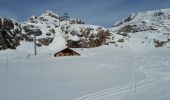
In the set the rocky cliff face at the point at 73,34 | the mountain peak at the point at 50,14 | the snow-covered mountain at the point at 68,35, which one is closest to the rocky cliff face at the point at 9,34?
the snow-covered mountain at the point at 68,35

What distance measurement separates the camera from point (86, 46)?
308 feet

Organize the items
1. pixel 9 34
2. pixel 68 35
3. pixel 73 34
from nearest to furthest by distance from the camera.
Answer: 1. pixel 9 34
2. pixel 68 35
3. pixel 73 34

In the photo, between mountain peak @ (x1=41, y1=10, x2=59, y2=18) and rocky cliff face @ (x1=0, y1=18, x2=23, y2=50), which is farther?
mountain peak @ (x1=41, y1=10, x2=59, y2=18)

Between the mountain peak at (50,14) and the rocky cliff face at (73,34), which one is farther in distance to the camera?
the mountain peak at (50,14)

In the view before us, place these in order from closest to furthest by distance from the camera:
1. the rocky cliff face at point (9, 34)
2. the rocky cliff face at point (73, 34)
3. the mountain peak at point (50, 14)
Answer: the rocky cliff face at point (9, 34) < the rocky cliff face at point (73, 34) < the mountain peak at point (50, 14)

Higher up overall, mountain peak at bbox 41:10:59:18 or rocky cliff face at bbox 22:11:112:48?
mountain peak at bbox 41:10:59:18

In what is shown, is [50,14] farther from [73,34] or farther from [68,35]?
[73,34]

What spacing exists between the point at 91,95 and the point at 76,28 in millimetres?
86512

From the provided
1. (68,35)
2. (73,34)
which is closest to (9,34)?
(68,35)

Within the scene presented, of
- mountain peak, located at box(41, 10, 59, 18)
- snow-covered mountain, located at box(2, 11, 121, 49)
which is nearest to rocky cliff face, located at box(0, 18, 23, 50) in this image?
snow-covered mountain, located at box(2, 11, 121, 49)

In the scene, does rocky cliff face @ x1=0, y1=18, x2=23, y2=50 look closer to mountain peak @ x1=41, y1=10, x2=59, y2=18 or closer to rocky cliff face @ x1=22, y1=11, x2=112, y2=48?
rocky cliff face @ x1=22, y1=11, x2=112, y2=48

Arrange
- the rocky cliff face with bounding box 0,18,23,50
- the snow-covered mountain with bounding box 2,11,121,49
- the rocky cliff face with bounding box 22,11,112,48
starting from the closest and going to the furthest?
1. the rocky cliff face with bounding box 0,18,23,50
2. the snow-covered mountain with bounding box 2,11,121,49
3. the rocky cliff face with bounding box 22,11,112,48

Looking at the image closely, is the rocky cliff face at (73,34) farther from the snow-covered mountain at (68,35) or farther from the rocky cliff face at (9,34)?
the rocky cliff face at (9,34)

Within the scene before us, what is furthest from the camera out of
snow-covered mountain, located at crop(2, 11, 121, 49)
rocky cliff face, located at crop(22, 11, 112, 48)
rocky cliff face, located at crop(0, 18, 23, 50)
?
rocky cliff face, located at crop(22, 11, 112, 48)
